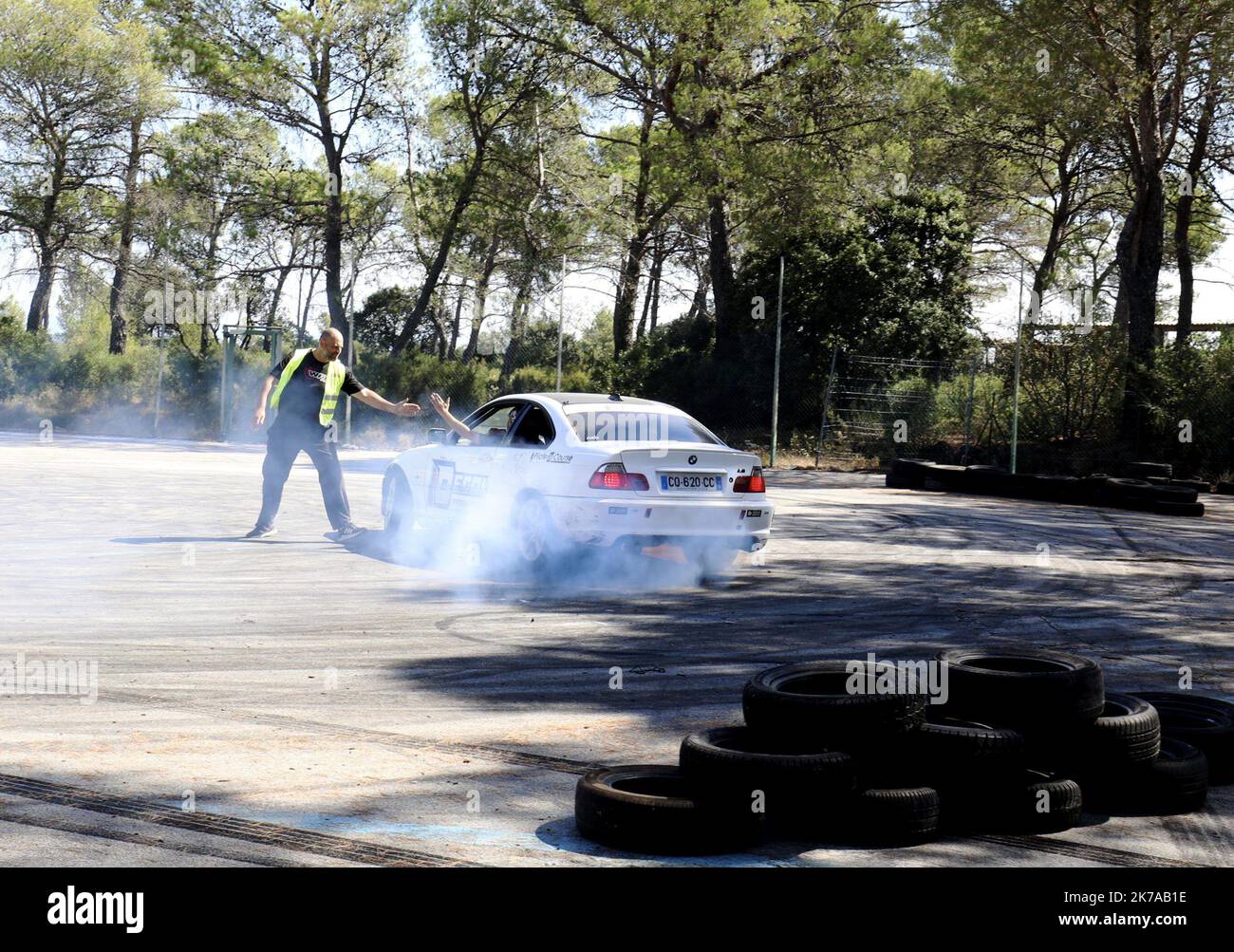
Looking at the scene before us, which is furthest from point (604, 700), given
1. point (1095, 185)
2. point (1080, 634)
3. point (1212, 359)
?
point (1095, 185)

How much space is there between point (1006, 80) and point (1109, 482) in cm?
1104

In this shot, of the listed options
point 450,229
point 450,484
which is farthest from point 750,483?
point 450,229

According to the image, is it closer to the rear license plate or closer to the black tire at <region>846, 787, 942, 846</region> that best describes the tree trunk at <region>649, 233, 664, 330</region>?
the rear license plate

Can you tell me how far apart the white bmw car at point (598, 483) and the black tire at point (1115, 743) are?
5.29 m

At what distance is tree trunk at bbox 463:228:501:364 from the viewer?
3980 centimetres

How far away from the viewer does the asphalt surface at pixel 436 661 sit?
4.41 meters

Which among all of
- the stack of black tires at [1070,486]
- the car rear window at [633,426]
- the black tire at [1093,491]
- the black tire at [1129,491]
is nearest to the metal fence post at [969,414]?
the stack of black tires at [1070,486]

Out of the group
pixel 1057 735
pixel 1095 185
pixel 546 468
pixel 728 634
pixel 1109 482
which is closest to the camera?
pixel 1057 735

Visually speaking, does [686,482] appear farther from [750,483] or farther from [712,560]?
[712,560]

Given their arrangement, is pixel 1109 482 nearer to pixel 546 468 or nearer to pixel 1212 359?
pixel 1212 359

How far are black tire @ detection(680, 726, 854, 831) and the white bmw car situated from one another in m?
5.44

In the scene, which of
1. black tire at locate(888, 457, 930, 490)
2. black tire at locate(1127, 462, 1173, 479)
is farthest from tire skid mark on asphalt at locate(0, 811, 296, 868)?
black tire at locate(1127, 462, 1173, 479)

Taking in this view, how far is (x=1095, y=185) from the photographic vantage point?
42.1 m

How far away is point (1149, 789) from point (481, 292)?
39.9 m
